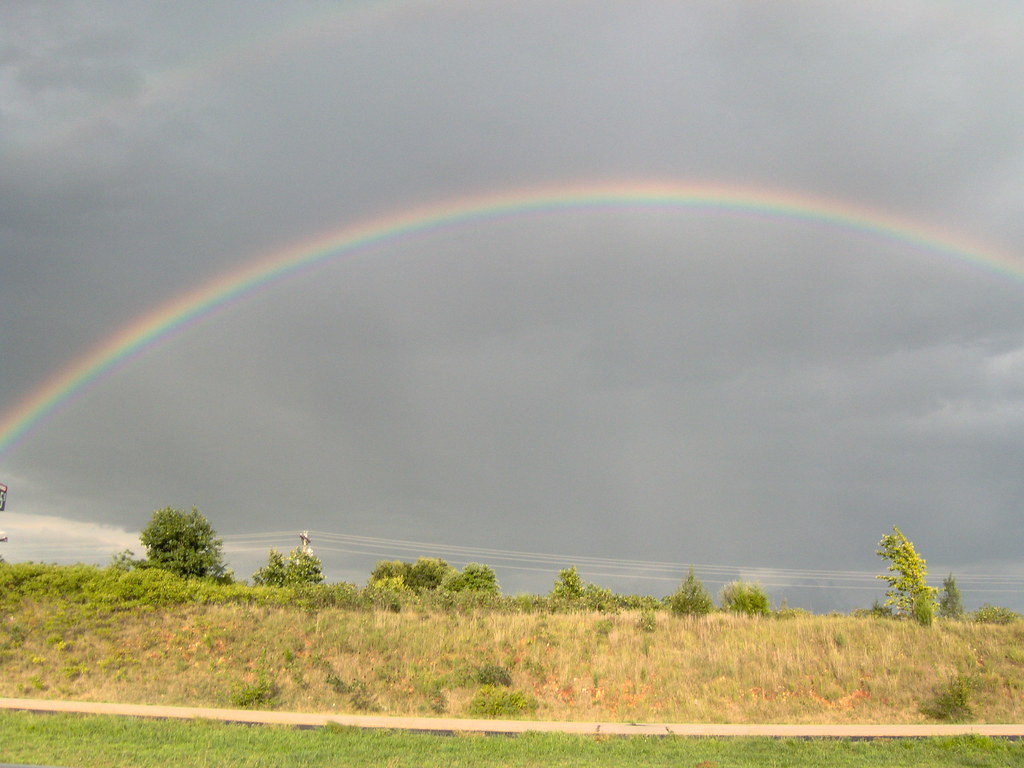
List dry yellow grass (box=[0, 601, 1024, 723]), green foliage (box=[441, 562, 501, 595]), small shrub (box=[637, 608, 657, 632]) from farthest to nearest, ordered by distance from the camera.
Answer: green foliage (box=[441, 562, 501, 595]) → small shrub (box=[637, 608, 657, 632]) → dry yellow grass (box=[0, 601, 1024, 723])

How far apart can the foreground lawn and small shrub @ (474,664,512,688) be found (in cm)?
1079

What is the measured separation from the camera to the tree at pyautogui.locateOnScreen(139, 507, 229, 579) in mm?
40531

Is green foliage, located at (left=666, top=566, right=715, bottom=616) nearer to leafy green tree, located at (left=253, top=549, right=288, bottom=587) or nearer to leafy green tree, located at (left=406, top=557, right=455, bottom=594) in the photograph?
leafy green tree, located at (left=253, top=549, right=288, bottom=587)

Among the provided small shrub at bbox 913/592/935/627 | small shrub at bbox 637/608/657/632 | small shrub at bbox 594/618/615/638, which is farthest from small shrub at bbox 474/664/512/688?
small shrub at bbox 913/592/935/627

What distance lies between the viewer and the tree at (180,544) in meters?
40.5

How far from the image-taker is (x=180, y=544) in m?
40.9

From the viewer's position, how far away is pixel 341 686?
28.4 m

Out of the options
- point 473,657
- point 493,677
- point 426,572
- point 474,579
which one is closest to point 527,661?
point 473,657

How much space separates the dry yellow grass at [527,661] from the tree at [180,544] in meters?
6.55

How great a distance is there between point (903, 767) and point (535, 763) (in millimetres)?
7418

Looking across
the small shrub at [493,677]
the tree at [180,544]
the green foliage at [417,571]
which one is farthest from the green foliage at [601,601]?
the green foliage at [417,571]

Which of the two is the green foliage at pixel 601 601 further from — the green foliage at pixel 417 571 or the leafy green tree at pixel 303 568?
the green foliage at pixel 417 571

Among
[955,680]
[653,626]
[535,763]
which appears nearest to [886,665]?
[955,680]

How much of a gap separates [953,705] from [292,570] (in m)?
39.9
